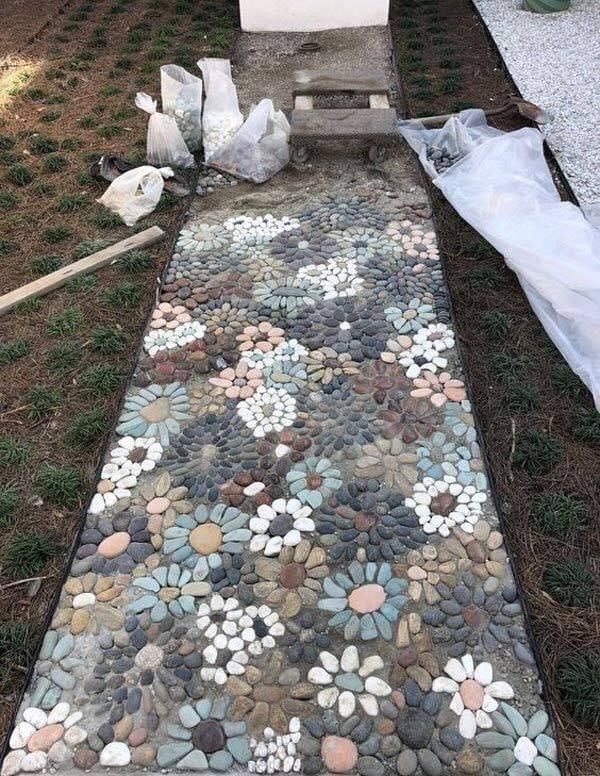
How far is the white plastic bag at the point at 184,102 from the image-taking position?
4.63 metres

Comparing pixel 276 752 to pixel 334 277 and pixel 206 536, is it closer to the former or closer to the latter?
pixel 206 536

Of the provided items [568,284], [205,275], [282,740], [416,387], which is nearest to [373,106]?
[205,275]

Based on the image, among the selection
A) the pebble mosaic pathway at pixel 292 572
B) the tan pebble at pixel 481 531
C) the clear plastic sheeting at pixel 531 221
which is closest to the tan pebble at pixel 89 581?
the pebble mosaic pathway at pixel 292 572

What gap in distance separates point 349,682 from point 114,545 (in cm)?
100

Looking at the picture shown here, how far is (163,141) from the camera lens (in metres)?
4.56

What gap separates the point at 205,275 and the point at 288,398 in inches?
44.6

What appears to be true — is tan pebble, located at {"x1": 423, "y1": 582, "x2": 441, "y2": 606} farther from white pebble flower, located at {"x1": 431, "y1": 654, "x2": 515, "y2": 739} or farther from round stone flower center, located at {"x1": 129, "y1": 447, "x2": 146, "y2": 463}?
round stone flower center, located at {"x1": 129, "y1": 447, "x2": 146, "y2": 463}

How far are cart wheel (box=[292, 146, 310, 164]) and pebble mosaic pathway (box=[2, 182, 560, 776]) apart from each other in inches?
60.1

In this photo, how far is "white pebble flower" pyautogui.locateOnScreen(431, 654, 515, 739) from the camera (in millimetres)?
1961

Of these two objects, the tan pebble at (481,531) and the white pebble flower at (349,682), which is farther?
the tan pebble at (481,531)

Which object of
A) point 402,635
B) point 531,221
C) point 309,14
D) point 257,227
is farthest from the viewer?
point 309,14

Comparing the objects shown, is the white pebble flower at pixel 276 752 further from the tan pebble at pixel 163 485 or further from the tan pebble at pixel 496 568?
the tan pebble at pixel 163 485

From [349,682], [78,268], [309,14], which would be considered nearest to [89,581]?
[349,682]

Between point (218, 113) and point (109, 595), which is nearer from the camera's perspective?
point (109, 595)
